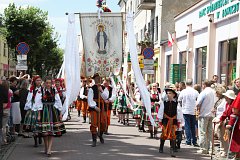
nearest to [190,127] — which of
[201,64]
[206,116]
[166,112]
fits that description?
[206,116]

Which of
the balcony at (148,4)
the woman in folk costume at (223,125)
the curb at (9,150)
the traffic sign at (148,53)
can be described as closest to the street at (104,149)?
the curb at (9,150)

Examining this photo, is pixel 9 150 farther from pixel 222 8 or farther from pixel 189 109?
pixel 222 8

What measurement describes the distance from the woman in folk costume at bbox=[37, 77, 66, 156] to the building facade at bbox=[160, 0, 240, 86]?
7991 mm

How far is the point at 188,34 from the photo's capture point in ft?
78.5

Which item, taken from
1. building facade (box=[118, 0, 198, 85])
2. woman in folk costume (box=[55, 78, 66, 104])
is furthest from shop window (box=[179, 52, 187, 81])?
woman in folk costume (box=[55, 78, 66, 104])

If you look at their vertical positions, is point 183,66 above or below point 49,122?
above

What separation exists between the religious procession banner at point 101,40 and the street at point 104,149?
2158mm

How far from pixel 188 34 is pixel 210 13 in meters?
3.57

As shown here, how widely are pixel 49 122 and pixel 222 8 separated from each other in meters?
10.8

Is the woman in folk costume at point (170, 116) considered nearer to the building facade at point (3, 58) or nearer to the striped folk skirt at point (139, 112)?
the striped folk skirt at point (139, 112)

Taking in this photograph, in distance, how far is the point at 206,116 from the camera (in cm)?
1167

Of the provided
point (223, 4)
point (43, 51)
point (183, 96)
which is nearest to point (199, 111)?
point (183, 96)

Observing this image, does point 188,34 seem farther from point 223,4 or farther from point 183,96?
point 183,96

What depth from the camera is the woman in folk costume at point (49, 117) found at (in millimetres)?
10852
